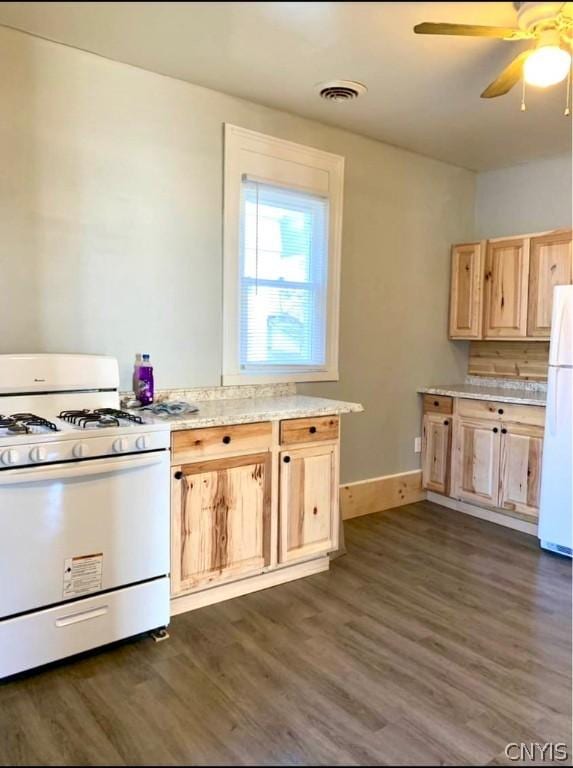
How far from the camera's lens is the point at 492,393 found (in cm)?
383

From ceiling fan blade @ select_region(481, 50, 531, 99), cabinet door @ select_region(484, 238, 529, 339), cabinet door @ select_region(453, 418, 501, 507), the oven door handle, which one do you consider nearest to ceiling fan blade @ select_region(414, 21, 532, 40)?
ceiling fan blade @ select_region(481, 50, 531, 99)

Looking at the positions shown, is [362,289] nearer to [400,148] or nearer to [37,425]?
[400,148]

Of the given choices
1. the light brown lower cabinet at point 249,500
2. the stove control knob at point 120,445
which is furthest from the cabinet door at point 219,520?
the stove control knob at point 120,445

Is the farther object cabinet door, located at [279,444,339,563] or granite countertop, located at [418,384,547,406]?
granite countertop, located at [418,384,547,406]

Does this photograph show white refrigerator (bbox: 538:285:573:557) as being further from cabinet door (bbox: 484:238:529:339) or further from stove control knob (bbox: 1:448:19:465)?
stove control knob (bbox: 1:448:19:465)

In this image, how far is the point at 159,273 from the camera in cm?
A: 279

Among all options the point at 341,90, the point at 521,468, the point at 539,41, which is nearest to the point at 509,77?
the point at 539,41

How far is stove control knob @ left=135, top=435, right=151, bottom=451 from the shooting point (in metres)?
2.14

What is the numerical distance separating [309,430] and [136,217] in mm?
1348

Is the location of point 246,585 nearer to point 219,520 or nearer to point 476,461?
point 219,520

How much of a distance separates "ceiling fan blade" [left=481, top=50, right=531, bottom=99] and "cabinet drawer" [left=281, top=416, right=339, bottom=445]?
1637 millimetres

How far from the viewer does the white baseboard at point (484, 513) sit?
3.57 metres

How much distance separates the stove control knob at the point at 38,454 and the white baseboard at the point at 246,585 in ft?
3.03

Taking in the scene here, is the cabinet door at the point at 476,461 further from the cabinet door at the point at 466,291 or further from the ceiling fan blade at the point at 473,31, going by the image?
the ceiling fan blade at the point at 473,31
